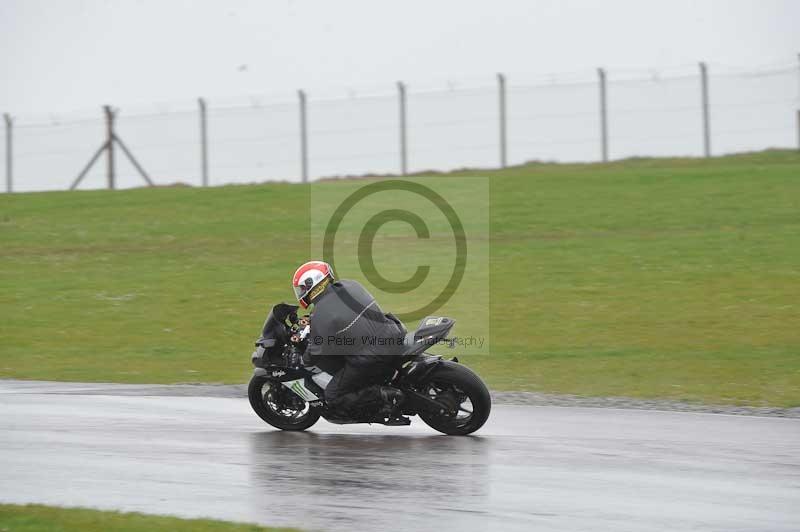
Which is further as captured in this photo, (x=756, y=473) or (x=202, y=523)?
(x=756, y=473)

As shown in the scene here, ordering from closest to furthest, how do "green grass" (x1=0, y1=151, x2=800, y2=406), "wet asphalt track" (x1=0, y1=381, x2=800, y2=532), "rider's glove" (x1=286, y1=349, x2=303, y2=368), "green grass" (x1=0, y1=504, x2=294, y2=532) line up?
"green grass" (x1=0, y1=504, x2=294, y2=532) → "wet asphalt track" (x1=0, y1=381, x2=800, y2=532) → "rider's glove" (x1=286, y1=349, x2=303, y2=368) → "green grass" (x1=0, y1=151, x2=800, y2=406)

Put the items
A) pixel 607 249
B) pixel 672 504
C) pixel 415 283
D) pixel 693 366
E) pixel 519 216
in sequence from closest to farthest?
pixel 672 504 → pixel 693 366 → pixel 415 283 → pixel 607 249 → pixel 519 216

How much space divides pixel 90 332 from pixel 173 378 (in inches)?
147

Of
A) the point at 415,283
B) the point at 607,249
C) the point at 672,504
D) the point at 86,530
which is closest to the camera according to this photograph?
the point at 86,530

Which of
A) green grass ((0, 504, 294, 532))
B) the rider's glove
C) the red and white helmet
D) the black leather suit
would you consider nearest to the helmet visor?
the red and white helmet

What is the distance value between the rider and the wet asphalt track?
0.41m

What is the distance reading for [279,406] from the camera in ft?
39.2

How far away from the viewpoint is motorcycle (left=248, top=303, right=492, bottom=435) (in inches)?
442

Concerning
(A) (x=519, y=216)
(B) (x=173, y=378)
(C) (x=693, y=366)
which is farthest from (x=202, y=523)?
(A) (x=519, y=216)

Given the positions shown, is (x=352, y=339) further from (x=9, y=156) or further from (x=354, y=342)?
(x=9, y=156)

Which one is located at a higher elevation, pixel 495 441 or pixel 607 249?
pixel 607 249

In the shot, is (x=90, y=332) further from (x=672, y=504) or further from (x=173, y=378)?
(x=672, y=504)

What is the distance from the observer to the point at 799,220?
25.3 m

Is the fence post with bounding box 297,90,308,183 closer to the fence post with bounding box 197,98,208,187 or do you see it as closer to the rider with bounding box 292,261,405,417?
the fence post with bounding box 197,98,208,187
